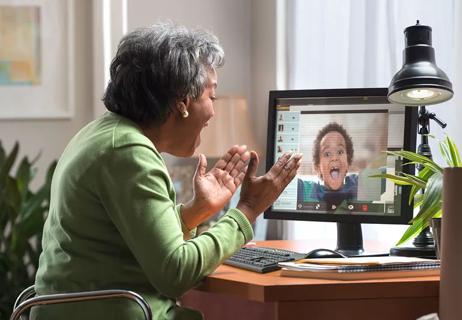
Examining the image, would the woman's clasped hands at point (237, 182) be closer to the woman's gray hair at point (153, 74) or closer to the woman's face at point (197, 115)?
the woman's face at point (197, 115)

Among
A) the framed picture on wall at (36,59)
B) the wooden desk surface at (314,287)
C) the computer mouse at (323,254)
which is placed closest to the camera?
the wooden desk surface at (314,287)

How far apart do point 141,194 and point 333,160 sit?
2.68 ft

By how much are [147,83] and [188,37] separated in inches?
6.3

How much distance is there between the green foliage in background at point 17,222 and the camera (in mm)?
3803

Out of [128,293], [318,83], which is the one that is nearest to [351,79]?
[318,83]

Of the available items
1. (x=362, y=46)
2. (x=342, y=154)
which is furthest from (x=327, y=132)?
(x=362, y=46)

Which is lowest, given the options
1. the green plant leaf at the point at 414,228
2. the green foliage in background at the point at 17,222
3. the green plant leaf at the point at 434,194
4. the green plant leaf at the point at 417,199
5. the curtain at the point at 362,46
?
the green foliage in background at the point at 17,222

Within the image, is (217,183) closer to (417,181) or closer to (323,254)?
(323,254)

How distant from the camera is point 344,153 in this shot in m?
2.49

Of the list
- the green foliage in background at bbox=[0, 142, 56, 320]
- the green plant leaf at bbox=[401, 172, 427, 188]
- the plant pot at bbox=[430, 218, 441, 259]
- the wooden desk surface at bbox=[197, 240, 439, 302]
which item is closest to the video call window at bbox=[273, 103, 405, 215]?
the green plant leaf at bbox=[401, 172, 427, 188]

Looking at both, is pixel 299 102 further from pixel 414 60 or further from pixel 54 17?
pixel 54 17

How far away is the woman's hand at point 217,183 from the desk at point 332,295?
0.21m

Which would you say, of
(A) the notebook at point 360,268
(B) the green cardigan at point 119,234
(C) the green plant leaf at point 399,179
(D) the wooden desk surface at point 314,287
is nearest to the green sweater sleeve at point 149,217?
(B) the green cardigan at point 119,234

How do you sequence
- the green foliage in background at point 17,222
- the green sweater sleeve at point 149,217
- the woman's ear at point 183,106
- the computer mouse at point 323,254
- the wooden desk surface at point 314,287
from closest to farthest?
the green sweater sleeve at point 149,217 < the wooden desk surface at point 314,287 < the woman's ear at point 183,106 < the computer mouse at point 323,254 < the green foliage in background at point 17,222
